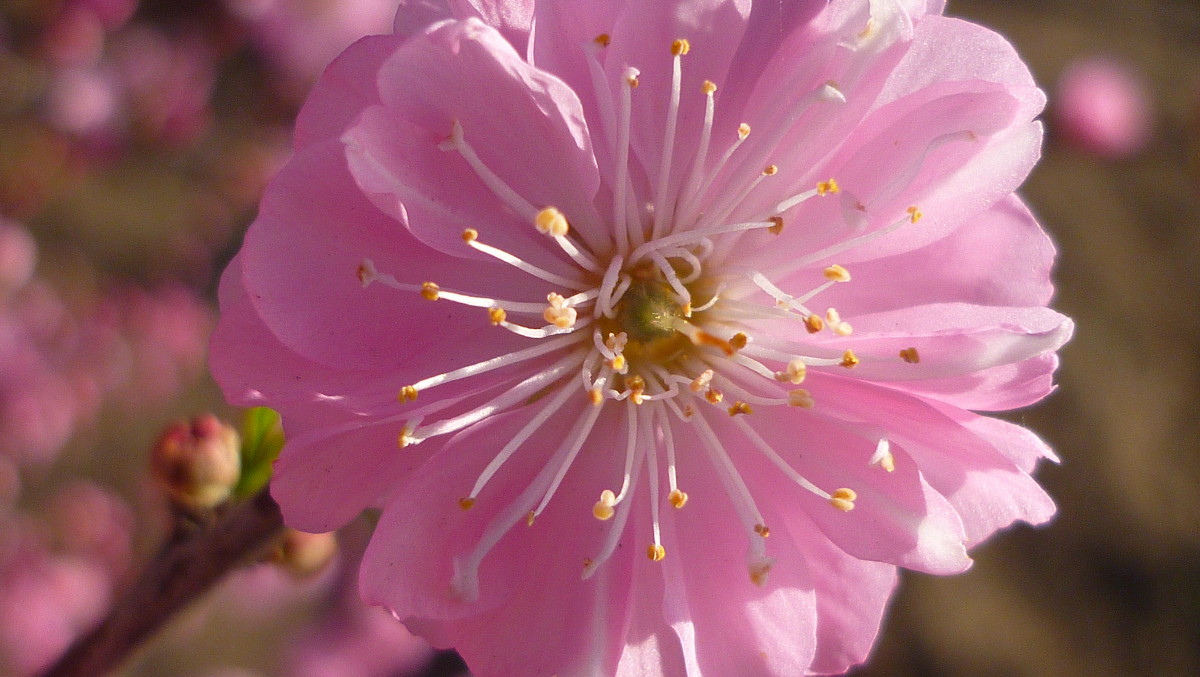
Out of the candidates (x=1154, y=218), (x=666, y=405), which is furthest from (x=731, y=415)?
(x=1154, y=218)

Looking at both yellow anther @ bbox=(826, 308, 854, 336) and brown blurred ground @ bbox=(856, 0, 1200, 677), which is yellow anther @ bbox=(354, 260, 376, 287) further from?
brown blurred ground @ bbox=(856, 0, 1200, 677)

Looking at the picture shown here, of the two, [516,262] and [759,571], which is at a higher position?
[516,262]

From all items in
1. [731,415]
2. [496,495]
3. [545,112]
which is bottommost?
[496,495]

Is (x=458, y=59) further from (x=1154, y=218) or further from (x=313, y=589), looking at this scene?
(x=1154, y=218)


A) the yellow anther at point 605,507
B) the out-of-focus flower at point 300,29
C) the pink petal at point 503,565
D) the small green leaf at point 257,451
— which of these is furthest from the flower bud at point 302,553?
the out-of-focus flower at point 300,29

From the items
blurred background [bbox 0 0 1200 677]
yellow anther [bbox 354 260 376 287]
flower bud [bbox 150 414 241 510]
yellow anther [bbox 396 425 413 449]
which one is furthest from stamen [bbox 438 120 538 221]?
blurred background [bbox 0 0 1200 677]

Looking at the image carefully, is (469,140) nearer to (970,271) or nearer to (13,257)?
(970,271)

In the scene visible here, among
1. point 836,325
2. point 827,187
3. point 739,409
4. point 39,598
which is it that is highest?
point 827,187

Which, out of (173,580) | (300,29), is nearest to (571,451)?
(173,580)
